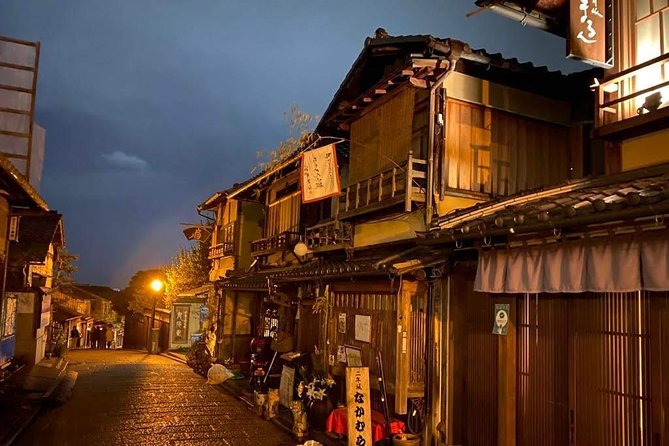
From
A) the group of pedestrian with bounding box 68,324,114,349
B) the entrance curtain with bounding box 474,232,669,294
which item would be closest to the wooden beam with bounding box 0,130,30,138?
the entrance curtain with bounding box 474,232,669,294

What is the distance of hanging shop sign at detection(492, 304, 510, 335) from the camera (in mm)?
9250

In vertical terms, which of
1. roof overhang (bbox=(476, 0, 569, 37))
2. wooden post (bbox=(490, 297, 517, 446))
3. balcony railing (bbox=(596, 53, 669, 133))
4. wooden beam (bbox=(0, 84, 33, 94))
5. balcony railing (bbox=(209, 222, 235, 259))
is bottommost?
wooden post (bbox=(490, 297, 517, 446))

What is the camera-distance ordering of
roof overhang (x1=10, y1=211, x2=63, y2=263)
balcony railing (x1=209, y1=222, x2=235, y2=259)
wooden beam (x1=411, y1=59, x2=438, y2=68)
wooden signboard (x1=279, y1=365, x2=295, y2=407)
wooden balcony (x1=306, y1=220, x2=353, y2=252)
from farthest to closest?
balcony railing (x1=209, y1=222, x2=235, y2=259)
roof overhang (x1=10, y1=211, x2=63, y2=263)
wooden balcony (x1=306, y1=220, x2=353, y2=252)
wooden signboard (x1=279, y1=365, x2=295, y2=407)
wooden beam (x1=411, y1=59, x2=438, y2=68)

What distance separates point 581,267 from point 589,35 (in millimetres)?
4624

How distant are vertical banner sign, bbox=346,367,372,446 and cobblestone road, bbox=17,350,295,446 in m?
2.96

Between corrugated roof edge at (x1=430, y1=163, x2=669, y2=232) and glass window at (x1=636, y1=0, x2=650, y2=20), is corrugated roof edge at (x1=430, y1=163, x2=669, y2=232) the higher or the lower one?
the lower one

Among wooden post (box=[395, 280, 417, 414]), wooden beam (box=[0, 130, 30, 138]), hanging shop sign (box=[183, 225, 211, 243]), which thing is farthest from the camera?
hanging shop sign (box=[183, 225, 211, 243])

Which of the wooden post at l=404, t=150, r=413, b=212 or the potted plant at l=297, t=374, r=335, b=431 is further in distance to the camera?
the potted plant at l=297, t=374, r=335, b=431

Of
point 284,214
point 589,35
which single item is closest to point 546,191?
point 589,35

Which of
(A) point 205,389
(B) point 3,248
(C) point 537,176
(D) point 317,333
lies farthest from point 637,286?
(A) point 205,389

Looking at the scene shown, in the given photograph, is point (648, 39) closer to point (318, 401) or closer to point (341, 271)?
point (341, 271)

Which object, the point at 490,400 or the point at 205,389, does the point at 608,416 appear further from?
the point at 205,389

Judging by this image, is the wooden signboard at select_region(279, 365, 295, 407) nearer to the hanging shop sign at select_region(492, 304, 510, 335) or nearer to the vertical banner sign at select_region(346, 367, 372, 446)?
the vertical banner sign at select_region(346, 367, 372, 446)

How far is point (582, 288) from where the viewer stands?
7598 millimetres
